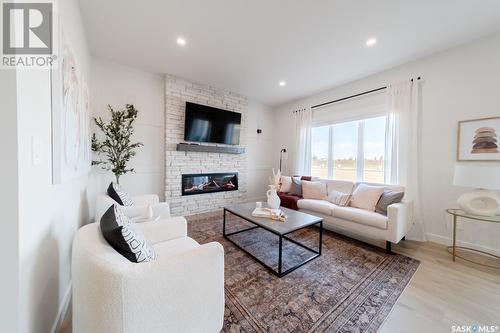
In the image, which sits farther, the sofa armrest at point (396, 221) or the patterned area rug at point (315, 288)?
the sofa armrest at point (396, 221)

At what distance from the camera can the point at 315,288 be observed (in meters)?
1.73

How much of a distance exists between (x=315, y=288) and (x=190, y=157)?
3.14 meters

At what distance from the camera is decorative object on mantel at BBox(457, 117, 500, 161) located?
228 cm

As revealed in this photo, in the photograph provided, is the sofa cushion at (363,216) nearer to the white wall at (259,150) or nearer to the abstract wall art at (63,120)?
the white wall at (259,150)

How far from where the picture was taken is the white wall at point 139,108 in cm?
305

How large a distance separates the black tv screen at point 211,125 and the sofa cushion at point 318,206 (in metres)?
2.14

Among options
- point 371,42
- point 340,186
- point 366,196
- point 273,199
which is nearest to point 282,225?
point 273,199

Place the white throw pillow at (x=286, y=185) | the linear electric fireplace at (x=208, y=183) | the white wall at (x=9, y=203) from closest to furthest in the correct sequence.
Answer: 1. the white wall at (x=9, y=203)
2. the linear electric fireplace at (x=208, y=183)
3. the white throw pillow at (x=286, y=185)

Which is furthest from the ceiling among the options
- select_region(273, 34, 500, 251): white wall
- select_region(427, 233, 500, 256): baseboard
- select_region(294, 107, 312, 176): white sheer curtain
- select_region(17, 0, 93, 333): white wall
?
select_region(427, 233, 500, 256): baseboard

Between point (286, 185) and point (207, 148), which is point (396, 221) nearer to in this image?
point (286, 185)

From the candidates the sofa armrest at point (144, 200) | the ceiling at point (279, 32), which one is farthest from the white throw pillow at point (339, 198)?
the sofa armrest at point (144, 200)

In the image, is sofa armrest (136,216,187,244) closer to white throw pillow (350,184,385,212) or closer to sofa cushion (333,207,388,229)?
sofa cushion (333,207,388,229)

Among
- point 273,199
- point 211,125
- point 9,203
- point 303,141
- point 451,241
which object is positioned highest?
point 211,125

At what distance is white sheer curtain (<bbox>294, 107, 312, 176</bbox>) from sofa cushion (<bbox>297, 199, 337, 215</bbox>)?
1.27 metres
